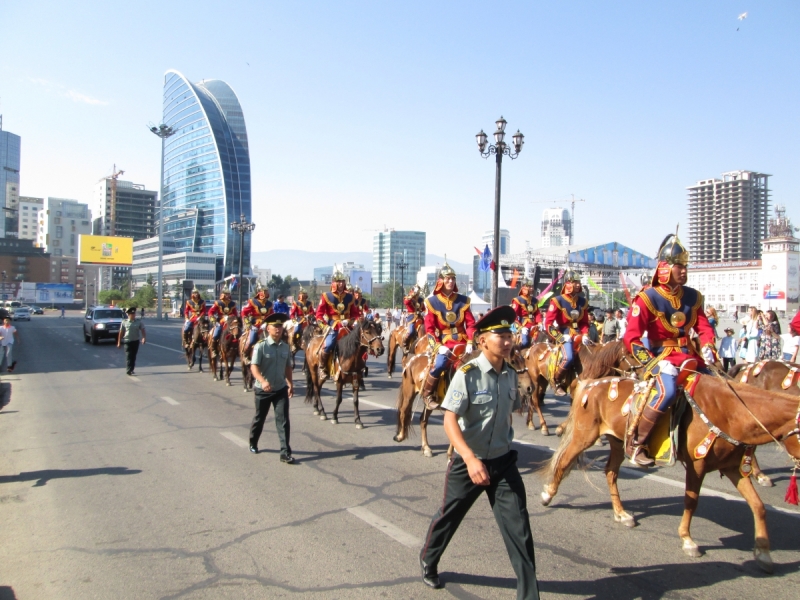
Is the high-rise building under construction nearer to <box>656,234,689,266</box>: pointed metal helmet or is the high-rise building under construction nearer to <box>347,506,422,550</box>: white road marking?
<box>656,234,689,266</box>: pointed metal helmet

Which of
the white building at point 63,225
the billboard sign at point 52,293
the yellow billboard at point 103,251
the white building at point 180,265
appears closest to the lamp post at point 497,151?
the yellow billboard at point 103,251

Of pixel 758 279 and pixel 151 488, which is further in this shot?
pixel 758 279

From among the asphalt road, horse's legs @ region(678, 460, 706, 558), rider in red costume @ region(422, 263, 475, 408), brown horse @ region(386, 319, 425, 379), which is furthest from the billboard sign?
horse's legs @ region(678, 460, 706, 558)

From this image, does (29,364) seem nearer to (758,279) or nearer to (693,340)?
(693,340)

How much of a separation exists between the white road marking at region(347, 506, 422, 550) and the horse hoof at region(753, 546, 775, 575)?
2.75 m

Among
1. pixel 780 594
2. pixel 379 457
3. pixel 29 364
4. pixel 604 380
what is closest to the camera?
pixel 780 594

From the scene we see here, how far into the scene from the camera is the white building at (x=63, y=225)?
183 m

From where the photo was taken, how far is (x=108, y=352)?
2708cm

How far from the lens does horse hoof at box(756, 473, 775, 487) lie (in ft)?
24.0

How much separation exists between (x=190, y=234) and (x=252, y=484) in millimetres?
151006

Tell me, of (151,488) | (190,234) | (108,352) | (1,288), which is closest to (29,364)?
(108,352)

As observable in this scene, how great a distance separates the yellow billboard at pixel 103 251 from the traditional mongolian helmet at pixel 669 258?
85491mm

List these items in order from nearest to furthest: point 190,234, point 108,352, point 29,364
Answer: point 29,364 → point 108,352 → point 190,234

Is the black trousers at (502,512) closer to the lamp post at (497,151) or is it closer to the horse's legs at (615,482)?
the horse's legs at (615,482)
